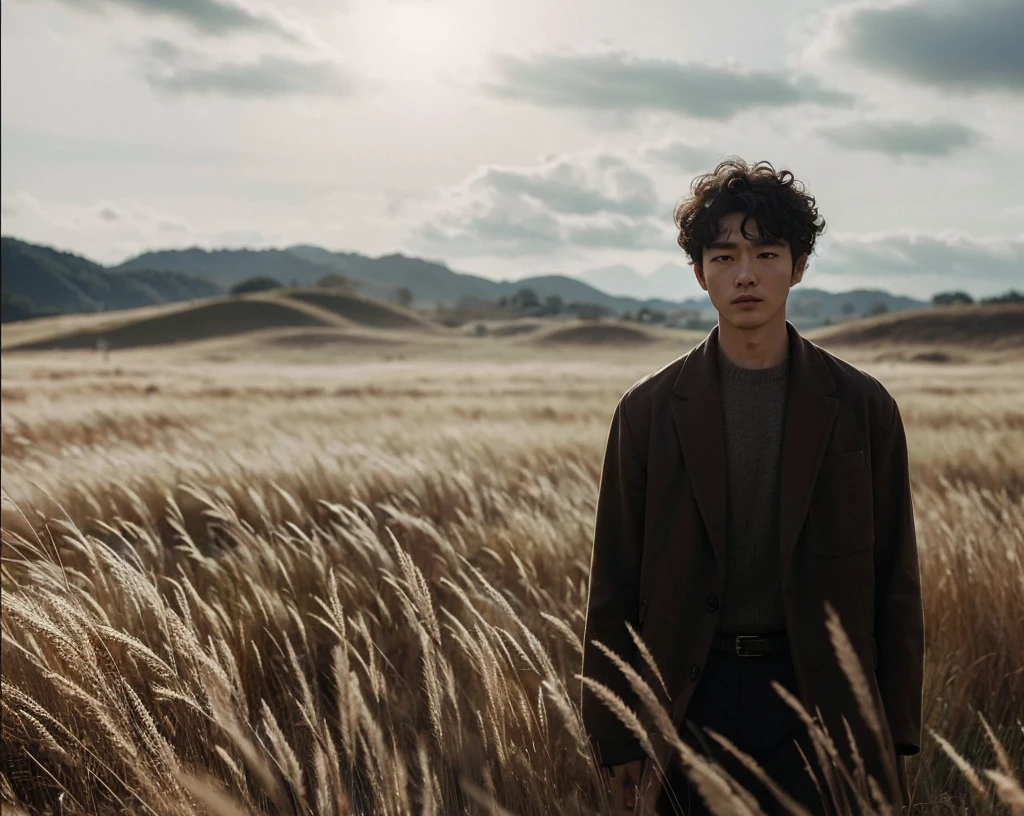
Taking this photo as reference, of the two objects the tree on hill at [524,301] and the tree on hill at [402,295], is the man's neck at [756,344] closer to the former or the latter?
the tree on hill at [524,301]

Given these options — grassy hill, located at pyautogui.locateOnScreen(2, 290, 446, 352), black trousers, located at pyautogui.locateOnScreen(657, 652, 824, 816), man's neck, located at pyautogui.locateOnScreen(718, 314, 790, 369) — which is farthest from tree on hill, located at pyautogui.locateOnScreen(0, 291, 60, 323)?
black trousers, located at pyautogui.locateOnScreen(657, 652, 824, 816)

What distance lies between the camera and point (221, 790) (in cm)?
199

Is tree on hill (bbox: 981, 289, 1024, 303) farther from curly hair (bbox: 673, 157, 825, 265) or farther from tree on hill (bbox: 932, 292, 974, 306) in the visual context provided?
curly hair (bbox: 673, 157, 825, 265)

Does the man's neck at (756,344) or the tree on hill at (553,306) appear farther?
the tree on hill at (553,306)

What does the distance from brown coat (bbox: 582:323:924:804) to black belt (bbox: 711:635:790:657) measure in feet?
0.25

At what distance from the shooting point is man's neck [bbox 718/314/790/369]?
216 cm

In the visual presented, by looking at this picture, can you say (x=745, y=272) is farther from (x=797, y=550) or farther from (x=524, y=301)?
(x=524, y=301)

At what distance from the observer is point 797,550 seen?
6.86 ft

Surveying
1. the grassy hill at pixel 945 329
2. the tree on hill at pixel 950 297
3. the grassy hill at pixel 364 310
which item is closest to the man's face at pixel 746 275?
the grassy hill at pixel 945 329

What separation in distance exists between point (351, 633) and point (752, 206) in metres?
2.18

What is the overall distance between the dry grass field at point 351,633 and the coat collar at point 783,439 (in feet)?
1.69

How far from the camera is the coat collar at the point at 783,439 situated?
2061mm

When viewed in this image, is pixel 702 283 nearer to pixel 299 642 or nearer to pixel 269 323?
pixel 299 642

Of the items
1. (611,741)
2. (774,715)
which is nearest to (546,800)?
(611,741)
